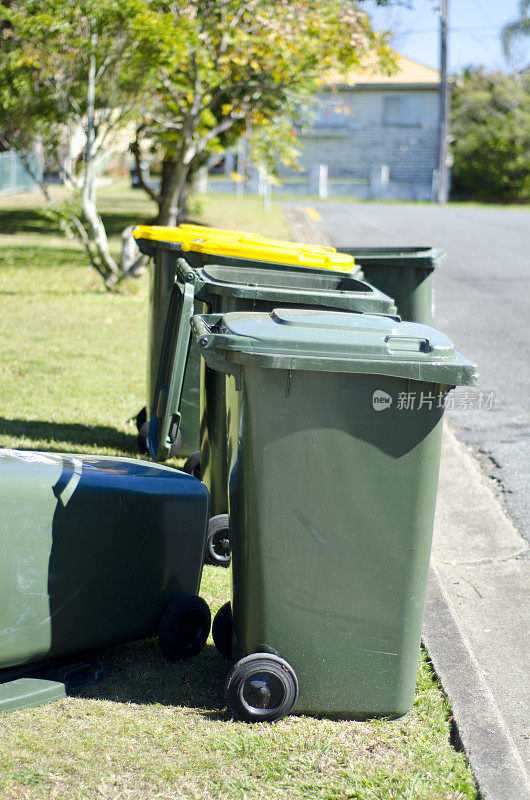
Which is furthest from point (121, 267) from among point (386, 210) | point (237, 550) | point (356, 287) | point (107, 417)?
point (386, 210)

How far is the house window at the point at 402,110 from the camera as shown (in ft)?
150

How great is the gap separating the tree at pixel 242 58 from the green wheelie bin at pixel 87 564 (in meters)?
8.27

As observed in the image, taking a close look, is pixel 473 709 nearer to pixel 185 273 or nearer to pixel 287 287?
pixel 287 287

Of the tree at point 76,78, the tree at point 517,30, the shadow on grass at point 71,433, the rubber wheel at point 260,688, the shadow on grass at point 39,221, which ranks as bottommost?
the shadow on grass at point 71,433

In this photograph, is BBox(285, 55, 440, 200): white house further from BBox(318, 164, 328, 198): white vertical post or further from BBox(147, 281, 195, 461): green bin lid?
BBox(147, 281, 195, 461): green bin lid

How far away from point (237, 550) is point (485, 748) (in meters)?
0.98

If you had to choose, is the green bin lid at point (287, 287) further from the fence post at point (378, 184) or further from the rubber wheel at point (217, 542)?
the fence post at point (378, 184)

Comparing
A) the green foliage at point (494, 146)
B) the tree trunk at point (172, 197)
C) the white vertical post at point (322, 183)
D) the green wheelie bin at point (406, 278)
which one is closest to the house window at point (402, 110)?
the green foliage at point (494, 146)

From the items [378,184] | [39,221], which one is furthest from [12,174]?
[378,184]

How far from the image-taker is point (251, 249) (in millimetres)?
4566

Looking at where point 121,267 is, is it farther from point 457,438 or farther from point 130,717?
point 130,717

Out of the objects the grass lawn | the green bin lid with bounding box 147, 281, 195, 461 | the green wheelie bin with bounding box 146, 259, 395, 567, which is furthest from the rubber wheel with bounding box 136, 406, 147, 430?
the grass lawn

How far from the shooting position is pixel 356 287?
4348mm

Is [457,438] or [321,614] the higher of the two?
[321,614]
